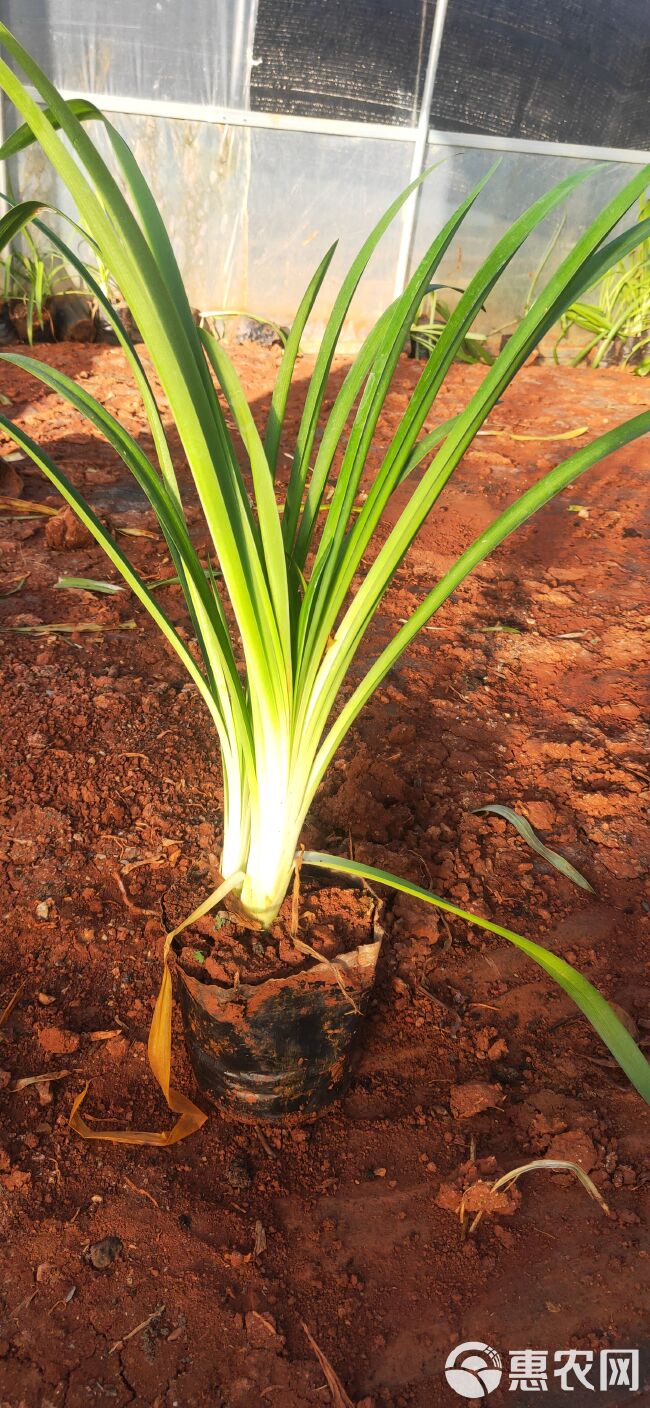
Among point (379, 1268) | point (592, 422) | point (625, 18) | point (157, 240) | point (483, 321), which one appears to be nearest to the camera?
point (157, 240)

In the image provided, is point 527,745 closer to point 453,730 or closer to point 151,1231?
point 453,730

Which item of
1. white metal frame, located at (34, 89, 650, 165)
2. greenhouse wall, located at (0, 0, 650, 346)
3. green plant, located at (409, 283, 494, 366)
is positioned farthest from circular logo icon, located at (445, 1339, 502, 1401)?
white metal frame, located at (34, 89, 650, 165)

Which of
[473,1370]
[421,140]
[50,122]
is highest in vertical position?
[421,140]

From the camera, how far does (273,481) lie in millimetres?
884

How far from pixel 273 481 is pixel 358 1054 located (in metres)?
0.78

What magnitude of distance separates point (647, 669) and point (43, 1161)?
1.56m

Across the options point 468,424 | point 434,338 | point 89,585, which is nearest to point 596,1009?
point 468,424

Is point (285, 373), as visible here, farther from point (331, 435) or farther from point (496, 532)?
point (496, 532)

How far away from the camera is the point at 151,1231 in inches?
40.4

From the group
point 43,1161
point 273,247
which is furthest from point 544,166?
point 43,1161

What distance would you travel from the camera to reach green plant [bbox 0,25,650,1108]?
2.34ft

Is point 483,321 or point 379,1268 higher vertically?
point 483,321

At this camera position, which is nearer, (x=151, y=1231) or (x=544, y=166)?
(x=151, y=1231)

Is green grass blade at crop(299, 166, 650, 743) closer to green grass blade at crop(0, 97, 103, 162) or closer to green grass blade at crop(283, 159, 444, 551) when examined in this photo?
green grass blade at crop(283, 159, 444, 551)
